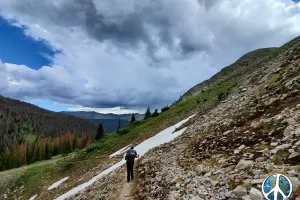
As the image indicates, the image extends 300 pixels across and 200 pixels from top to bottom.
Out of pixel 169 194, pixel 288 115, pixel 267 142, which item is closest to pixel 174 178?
pixel 169 194

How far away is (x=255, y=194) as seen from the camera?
11.2 metres

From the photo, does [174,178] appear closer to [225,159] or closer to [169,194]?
[169,194]

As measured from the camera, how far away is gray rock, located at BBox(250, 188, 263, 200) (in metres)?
11.0

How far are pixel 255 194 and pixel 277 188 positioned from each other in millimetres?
3697

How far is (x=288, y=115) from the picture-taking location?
16734 mm

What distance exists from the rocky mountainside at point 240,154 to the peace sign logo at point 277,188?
116 inches

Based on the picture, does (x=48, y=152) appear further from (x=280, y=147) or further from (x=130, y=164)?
(x=280, y=147)

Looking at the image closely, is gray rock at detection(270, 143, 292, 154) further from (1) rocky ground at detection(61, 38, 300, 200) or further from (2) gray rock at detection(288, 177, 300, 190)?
(2) gray rock at detection(288, 177, 300, 190)

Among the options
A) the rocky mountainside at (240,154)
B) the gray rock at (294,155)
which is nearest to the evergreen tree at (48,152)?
the rocky mountainside at (240,154)

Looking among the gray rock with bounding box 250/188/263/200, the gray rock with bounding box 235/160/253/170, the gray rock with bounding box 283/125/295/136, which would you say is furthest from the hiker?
the gray rock with bounding box 250/188/263/200

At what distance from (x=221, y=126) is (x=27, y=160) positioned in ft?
449

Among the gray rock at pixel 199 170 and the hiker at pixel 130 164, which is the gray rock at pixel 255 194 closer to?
the gray rock at pixel 199 170

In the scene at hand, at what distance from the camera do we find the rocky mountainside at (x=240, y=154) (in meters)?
12.7

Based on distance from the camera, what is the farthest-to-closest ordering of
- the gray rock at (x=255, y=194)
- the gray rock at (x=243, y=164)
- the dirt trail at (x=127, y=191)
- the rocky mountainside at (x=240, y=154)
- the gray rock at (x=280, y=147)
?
the dirt trail at (x=127, y=191) → the gray rock at (x=243, y=164) → the gray rock at (x=280, y=147) → the rocky mountainside at (x=240, y=154) → the gray rock at (x=255, y=194)
